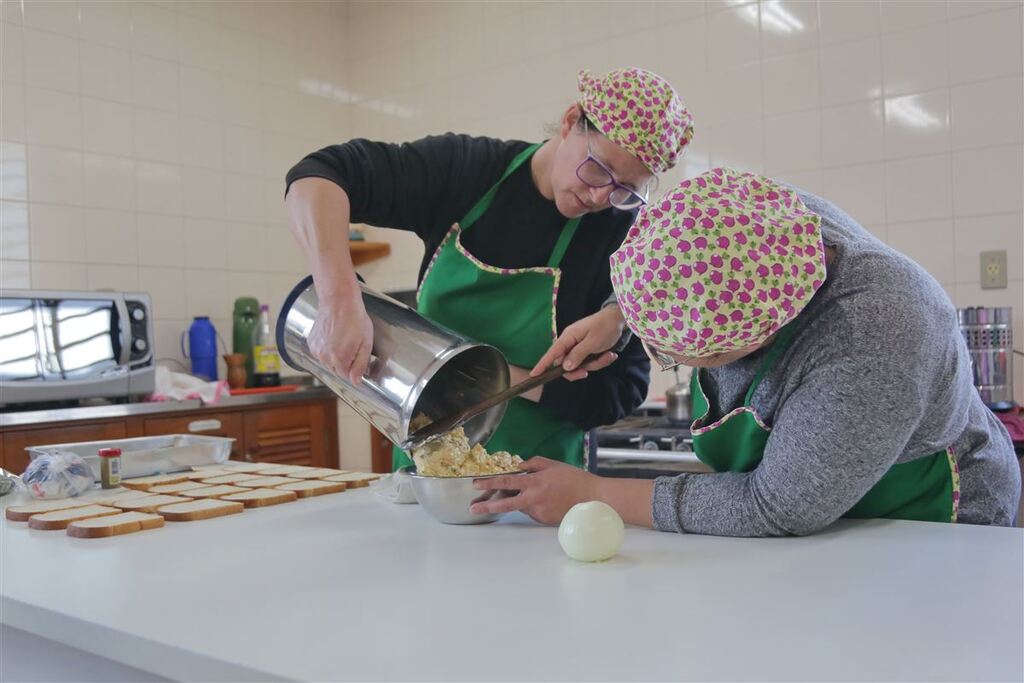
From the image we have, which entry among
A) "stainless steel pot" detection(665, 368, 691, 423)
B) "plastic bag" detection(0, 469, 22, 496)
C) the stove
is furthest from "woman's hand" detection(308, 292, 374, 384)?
"stainless steel pot" detection(665, 368, 691, 423)

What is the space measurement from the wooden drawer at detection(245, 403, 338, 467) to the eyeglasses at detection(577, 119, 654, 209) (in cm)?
219

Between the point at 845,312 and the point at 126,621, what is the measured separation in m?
0.81

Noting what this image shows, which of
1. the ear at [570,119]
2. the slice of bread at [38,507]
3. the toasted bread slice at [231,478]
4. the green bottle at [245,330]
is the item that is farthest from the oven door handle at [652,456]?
the green bottle at [245,330]

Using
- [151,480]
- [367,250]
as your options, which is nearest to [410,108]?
[367,250]

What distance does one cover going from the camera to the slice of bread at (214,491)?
57.3 inches

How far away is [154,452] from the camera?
1706 millimetres

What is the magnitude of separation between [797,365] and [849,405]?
9 cm

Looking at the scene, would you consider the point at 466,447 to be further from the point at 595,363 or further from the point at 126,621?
the point at 126,621

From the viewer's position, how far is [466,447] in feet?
4.20

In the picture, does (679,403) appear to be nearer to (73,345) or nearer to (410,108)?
(73,345)

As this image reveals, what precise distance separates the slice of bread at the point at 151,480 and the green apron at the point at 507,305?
0.42m

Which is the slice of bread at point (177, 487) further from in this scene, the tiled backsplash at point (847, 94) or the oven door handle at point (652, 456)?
the tiled backsplash at point (847, 94)

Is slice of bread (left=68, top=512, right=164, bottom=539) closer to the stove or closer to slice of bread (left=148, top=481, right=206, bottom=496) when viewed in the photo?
slice of bread (left=148, top=481, right=206, bottom=496)

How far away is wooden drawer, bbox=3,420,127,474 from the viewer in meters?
2.56
